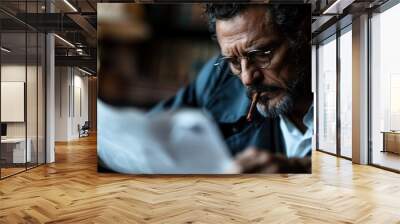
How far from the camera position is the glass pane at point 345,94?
8766 mm

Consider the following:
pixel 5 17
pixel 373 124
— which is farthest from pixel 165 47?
pixel 373 124

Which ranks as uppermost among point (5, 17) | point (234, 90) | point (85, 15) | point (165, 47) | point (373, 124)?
point (85, 15)

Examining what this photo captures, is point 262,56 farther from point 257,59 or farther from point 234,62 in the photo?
point 234,62

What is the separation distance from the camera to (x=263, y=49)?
20.5 feet

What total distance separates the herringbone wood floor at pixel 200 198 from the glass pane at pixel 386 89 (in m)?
0.59

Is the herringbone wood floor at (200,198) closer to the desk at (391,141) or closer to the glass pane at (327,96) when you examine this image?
the desk at (391,141)

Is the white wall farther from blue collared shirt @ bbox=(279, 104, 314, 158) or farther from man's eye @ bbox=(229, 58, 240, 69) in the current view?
blue collared shirt @ bbox=(279, 104, 314, 158)

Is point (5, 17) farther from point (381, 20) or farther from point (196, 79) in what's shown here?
point (381, 20)

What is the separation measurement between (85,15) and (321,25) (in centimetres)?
514

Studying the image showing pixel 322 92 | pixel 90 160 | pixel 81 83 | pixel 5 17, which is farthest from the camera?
pixel 81 83

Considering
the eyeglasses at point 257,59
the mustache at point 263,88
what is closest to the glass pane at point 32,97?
the eyeglasses at point 257,59

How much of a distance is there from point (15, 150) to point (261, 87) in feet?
14.2

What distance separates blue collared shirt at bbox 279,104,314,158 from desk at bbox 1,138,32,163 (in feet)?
14.6

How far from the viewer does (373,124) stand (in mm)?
7855
